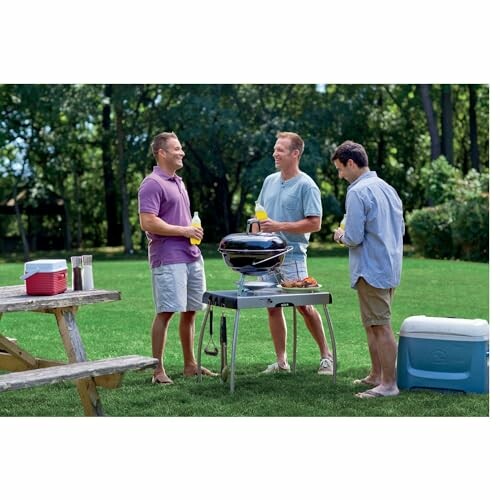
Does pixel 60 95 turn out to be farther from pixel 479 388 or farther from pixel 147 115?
pixel 479 388

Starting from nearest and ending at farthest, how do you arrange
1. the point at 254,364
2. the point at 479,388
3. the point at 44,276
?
the point at 44,276, the point at 479,388, the point at 254,364

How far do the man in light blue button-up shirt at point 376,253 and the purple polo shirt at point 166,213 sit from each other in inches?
41.9

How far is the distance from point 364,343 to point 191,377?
2033 mm

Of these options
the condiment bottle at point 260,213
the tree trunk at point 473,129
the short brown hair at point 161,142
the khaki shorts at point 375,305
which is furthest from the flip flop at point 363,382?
the tree trunk at point 473,129

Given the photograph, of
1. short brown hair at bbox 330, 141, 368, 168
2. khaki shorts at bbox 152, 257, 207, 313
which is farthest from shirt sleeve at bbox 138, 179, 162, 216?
short brown hair at bbox 330, 141, 368, 168

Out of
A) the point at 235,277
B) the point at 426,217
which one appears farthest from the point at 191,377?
the point at 426,217

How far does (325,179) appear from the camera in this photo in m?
28.2

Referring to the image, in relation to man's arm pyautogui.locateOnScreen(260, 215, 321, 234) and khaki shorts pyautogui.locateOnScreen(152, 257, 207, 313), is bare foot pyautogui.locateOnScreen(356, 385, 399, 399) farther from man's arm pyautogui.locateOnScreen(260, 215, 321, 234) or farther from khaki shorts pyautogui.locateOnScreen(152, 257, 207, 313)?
khaki shorts pyautogui.locateOnScreen(152, 257, 207, 313)

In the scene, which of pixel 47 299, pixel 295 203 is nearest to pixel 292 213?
pixel 295 203

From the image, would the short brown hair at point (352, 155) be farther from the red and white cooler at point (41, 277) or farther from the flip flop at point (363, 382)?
the red and white cooler at point (41, 277)

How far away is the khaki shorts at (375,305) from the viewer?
5.19m

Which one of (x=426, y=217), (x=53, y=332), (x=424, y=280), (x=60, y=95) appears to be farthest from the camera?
(x=60, y=95)

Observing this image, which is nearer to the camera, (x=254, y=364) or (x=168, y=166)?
(x=168, y=166)

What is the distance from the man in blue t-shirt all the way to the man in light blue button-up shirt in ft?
1.76
